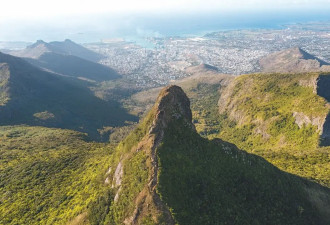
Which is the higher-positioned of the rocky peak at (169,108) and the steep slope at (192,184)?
the rocky peak at (169,108)

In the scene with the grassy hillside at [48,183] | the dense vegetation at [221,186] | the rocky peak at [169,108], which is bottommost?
the grassy hillside at [48,183]

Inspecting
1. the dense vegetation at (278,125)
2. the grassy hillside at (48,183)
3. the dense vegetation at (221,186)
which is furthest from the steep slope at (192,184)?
the dense vegetation at (278,125)

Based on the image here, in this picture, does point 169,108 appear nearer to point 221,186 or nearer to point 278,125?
point 221,186

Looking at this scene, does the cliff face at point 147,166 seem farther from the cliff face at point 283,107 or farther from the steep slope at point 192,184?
the cliff face at point 283,107

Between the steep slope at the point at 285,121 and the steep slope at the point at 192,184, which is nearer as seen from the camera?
the steep slope at the point at 192,184

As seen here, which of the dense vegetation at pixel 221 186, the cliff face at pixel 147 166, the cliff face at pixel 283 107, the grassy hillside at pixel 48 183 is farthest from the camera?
the cliff face at pixel 283 107
